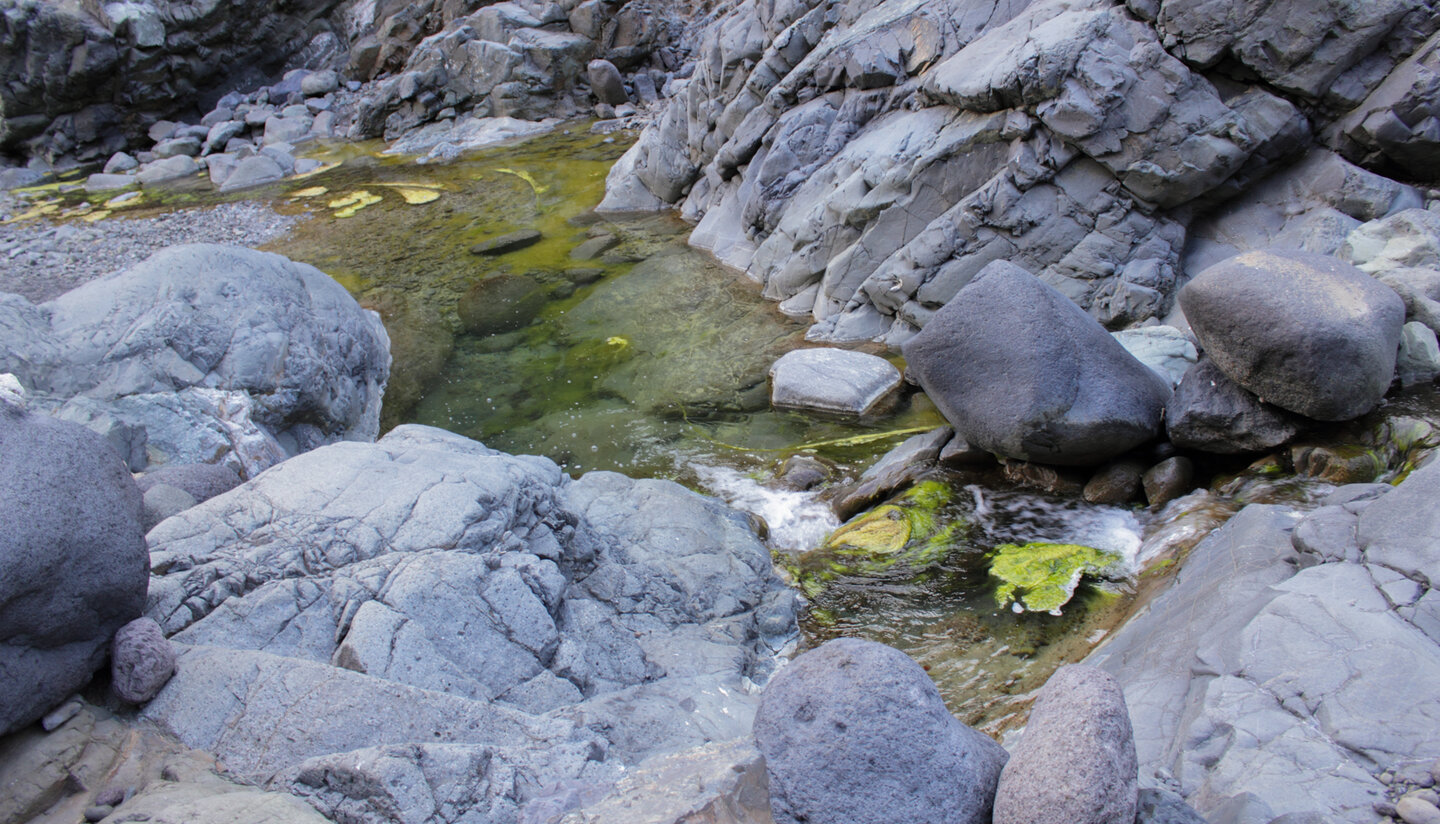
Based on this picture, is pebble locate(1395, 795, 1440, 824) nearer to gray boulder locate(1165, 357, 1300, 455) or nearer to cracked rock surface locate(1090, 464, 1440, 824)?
cracked rock surface locate(1090, 464, 1440, 824)

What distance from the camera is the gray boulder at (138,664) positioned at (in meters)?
3.51

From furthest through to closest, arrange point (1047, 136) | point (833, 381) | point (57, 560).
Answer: point (1047, 136), point (833, 381), point (57, 560)

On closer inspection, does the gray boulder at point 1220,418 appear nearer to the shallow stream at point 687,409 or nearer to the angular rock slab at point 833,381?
the shallow stream at point 687,409

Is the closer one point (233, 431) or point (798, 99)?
point (233, 431)

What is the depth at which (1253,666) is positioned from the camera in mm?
3492

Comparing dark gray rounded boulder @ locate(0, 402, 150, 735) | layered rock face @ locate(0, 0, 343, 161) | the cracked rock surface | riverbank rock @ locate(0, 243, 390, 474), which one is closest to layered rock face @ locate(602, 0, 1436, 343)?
the cracked rock surface

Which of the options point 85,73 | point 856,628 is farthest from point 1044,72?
point 85,73

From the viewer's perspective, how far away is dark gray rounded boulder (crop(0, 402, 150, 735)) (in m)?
3.16

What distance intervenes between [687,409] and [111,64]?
83.3ft

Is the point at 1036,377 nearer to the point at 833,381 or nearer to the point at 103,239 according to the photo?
the point at 833,381

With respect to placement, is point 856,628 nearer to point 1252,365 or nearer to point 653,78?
point 1252,365

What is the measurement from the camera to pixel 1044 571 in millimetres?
5605

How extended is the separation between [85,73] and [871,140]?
24.9 meters

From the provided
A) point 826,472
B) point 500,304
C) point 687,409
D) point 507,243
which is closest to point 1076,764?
point 826,472
